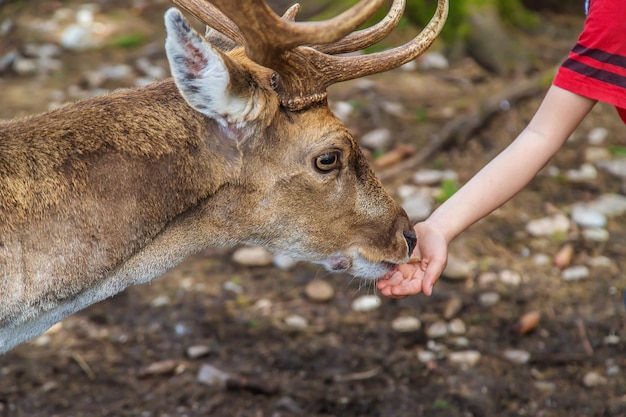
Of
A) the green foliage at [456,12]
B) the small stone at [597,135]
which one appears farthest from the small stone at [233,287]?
the green foliage at [456,12]

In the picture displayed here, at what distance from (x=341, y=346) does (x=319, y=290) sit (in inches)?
20.5

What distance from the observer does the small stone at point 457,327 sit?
16.6 ft

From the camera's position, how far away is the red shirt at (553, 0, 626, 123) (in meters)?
3.31

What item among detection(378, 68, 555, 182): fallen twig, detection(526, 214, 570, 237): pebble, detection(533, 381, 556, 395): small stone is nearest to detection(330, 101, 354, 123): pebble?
detection(378, 68, 555, 182): fallen twig

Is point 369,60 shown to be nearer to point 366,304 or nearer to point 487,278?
point 366,304

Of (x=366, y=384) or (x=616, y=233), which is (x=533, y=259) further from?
(x=366, y=384)

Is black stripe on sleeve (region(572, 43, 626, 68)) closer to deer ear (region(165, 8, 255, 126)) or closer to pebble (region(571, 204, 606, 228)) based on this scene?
deer ear (region(165, 8, 255, 126))

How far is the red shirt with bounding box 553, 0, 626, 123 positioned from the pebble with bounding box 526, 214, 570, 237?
2.44 m

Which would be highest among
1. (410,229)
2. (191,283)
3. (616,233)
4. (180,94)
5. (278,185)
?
(180,94)

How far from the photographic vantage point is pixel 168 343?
5.06m

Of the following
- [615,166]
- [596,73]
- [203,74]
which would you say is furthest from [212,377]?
[615,166]

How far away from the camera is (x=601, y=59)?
11.2ft

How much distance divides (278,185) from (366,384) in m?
1.62

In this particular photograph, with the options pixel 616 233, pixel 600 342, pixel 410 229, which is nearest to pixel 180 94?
pixel 410 229
